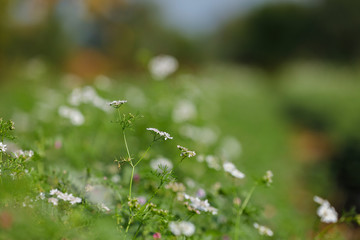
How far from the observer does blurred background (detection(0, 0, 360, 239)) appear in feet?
12.7

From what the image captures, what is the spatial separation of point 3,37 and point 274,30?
1057 inches

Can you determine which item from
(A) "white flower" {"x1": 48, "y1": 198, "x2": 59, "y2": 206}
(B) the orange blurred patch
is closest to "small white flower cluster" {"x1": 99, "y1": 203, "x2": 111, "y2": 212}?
(A) "white flower" {"x1": 48, "y1": 198, "x2": 59, "y2": 206}

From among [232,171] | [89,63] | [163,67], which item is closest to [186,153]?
[232,171]

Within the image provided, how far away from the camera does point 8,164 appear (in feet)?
4.24

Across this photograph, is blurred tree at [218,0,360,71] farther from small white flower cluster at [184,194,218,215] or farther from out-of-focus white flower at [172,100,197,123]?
small white flower cluster at [184,194,218,215]

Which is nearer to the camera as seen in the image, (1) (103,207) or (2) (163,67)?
(1) (103,207)

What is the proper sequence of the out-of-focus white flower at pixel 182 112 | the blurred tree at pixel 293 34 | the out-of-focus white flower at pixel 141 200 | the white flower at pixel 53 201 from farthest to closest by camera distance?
the blurred tree at pixel 293 34 < the out-of-focus white flower at pixel 182 112 < the out-of-focus white flower at pixel 141 200 < the white flower at pixel 53 201

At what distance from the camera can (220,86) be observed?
45.0 feet

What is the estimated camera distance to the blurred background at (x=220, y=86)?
3859mm

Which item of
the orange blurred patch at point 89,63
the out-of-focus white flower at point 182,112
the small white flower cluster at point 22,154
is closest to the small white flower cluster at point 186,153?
the small white flower cluster at point 22,154

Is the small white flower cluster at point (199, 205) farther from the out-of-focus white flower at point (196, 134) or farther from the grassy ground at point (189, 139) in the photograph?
the out-of-focus white flower at point (196, 134)

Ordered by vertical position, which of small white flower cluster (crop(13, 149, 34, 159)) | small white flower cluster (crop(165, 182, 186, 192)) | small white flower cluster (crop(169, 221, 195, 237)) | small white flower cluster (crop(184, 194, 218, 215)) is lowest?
small white flower cluster (crop(169, 221, 195, 237))

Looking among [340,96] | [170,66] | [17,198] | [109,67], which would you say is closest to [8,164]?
[17,198]

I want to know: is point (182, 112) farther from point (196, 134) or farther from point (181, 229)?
point (181, 229)
